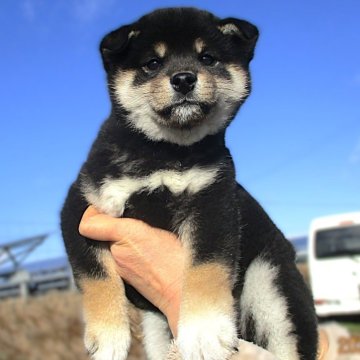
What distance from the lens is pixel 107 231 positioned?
10.0 feet

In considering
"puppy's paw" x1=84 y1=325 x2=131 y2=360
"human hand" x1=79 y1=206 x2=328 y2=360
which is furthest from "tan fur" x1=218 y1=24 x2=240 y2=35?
"puppy's paw" x1=84 y1=325 x2=131 y2=360

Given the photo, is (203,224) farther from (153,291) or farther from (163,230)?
(153,291)

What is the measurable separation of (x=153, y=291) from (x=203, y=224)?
0.51m

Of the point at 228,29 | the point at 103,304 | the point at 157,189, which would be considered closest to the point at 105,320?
the point at 103,304

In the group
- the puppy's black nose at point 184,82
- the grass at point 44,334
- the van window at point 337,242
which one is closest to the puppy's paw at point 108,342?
the puppy's black nose at point 184,82

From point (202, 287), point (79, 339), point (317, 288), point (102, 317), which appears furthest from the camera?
point (317, 288)

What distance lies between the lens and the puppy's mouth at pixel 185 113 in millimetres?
2986

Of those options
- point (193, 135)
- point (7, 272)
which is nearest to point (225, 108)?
point (193, 135)

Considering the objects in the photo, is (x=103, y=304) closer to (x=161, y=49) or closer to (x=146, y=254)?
(x=146, y=254)

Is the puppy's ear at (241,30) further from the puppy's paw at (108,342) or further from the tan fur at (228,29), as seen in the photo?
the puppy's paw at (108,342)

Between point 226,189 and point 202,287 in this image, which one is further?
point 226,189

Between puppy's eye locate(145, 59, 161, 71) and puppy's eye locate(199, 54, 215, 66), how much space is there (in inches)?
9.3

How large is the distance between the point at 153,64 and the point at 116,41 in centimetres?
23

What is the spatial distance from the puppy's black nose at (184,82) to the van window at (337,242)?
34.5ft
